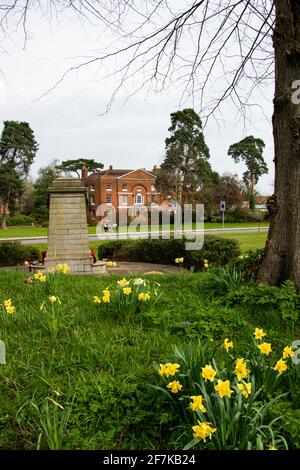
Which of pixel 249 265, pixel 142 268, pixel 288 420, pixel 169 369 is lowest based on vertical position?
pixel 142 268

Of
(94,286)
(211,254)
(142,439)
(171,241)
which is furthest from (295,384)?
(171,241)

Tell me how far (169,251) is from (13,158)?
151ft

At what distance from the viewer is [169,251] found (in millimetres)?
15867

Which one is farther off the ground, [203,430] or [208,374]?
[208,374]

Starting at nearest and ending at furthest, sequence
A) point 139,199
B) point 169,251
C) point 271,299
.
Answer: point 271,299 < point 169,251 < point 139,199

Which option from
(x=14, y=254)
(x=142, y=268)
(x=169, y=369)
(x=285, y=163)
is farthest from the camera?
(x=14, y=254)

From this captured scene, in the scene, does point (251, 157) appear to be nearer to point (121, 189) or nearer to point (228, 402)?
point (121, 189)

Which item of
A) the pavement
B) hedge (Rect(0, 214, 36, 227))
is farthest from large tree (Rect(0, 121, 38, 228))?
the pavement

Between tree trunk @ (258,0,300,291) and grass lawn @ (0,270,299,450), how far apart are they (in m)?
0.87

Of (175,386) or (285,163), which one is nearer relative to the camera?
(175,386)

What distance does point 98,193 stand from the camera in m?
63.2

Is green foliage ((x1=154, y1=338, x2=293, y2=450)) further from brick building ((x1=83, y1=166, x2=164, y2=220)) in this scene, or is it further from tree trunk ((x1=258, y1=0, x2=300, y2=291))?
brick building ((x1=83, y1=166, x2=164, y2=220))

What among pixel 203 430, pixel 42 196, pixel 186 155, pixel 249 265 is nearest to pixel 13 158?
pixel 42 196

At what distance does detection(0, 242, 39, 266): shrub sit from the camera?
17328 millimetres
